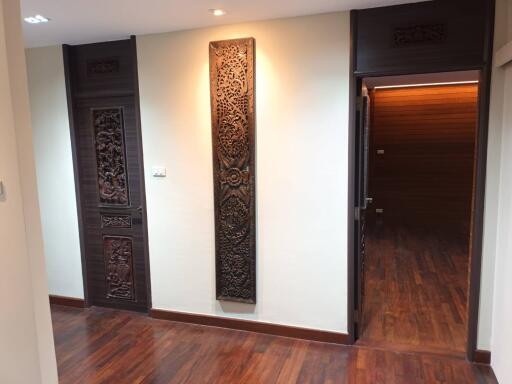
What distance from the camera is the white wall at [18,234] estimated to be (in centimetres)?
170

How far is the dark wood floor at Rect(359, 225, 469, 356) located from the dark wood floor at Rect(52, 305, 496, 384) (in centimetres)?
25

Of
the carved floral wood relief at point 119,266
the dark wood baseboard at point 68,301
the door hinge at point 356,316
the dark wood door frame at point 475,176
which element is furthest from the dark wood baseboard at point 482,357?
the dark wood baseboard at point 68,301

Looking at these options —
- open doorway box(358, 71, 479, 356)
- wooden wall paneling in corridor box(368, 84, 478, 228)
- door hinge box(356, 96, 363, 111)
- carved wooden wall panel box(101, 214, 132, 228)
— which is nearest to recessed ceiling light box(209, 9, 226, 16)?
door hinge box(356, 96, 363, 111)

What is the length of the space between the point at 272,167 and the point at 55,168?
215 cm

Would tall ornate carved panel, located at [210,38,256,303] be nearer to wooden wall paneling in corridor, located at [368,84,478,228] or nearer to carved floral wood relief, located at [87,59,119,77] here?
carved floral wood relief, located at [87,59,119,77]

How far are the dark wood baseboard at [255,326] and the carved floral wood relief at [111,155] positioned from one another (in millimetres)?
1121

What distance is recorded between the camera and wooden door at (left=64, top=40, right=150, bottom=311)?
344cm

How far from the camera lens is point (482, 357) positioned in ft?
8.89

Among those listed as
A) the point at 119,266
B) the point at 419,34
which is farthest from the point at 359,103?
the point at 119,266

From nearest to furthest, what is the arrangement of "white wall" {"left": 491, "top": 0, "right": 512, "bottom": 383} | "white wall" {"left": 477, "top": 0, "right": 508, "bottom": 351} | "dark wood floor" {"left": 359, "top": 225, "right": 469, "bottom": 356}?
"white wall" {"left": 491, "top": 0, "right": 512, "bottom": 383}, "white wall" {"left": 477, "top": 0, "right": 508, "bottom": 351}, "dark wood floor" {"left": 359, "top": 225, "right": 469, "bottom": 356}

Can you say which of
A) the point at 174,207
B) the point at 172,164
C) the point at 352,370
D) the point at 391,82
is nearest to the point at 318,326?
the point at 352,370

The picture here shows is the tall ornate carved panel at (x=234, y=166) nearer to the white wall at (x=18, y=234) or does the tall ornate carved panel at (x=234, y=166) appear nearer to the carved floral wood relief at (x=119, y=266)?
the carved floral wood relief at (x=119, y=266)

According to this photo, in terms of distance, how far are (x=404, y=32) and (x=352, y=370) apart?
7.72 ft

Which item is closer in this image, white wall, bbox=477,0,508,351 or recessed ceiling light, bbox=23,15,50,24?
white wall, bbox=477,0,508,351
